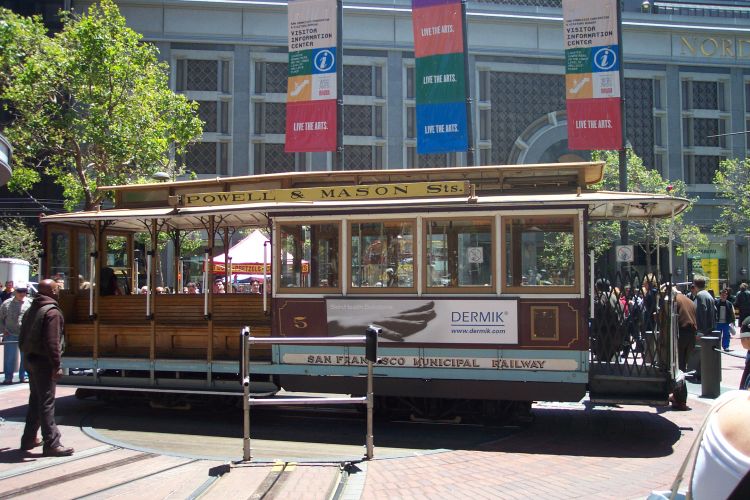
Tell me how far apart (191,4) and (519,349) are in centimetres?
3235

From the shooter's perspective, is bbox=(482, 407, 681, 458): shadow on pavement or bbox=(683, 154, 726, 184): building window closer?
bbox=(482, 407, 681, 458): shadow on pavement

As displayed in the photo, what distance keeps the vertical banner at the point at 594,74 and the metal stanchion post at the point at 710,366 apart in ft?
17.8

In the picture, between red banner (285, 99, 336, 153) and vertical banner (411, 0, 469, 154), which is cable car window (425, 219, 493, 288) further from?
red banner (285, 99, 336, 153)

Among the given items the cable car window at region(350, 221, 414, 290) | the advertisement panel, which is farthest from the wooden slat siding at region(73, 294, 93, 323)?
the cable car window at region(350, 221, 414, 290)

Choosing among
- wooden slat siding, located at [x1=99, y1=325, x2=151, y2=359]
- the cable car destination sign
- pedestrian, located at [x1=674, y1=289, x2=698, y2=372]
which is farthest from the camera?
pedestrian, located at [x1=674, y1=289, x2=698, y2=372]

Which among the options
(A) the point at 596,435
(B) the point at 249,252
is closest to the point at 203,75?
(B) the point at 249,252

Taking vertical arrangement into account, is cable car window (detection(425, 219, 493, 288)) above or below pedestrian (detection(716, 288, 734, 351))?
above

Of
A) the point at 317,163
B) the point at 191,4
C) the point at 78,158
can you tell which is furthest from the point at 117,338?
the point at 191,4

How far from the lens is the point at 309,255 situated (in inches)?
360

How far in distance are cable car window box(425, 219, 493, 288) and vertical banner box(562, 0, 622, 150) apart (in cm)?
727

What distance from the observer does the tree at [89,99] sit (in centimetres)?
1956

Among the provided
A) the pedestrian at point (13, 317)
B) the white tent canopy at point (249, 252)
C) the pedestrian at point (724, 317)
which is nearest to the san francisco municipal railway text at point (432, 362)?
the pedestrian at point (13, 317)

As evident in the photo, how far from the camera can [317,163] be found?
117 ft

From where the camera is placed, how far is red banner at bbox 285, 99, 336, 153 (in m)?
14.6
